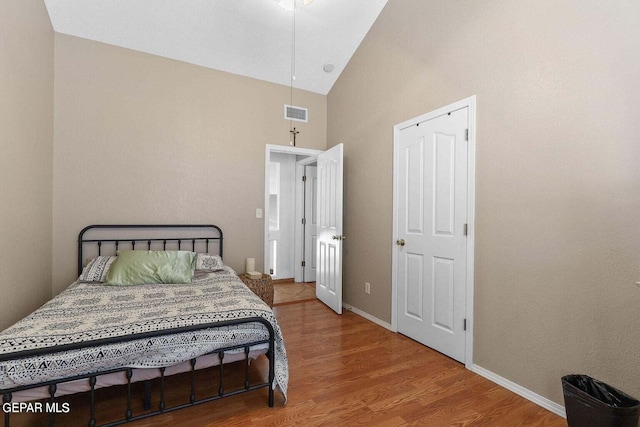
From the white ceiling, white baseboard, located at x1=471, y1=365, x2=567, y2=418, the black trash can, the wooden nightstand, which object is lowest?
white baseboard, located at x1=471, y1=365, x2=567, y2=418

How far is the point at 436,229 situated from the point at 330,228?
144 centimetres

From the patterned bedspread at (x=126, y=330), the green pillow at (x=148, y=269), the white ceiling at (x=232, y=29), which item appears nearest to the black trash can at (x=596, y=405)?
the patterned bedspread at (x=126, y=330)

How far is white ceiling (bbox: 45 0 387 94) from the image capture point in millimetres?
2945

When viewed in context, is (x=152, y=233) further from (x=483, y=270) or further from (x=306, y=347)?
(x=483, y=270)

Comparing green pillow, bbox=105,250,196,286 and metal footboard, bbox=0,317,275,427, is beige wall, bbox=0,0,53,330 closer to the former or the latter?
green pillow, bbox=105,250,196,286

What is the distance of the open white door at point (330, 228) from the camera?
11.9ft

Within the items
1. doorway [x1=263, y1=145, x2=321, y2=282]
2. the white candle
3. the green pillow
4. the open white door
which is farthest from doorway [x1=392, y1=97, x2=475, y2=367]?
doorway [x1=263, y1=145, x2=321, y2=282]

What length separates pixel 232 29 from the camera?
3.28 metres

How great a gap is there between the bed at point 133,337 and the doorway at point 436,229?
4.83 feet

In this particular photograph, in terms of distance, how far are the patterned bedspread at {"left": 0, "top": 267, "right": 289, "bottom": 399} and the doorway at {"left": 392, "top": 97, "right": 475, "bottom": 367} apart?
1464 mm

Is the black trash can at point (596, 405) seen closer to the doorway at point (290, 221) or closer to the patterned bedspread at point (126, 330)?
the patterned bedspread at point (126, 330)

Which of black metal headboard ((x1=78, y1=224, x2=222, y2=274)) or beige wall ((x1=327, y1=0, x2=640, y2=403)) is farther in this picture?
black metal headboard ((x1=78, y1=224, x2=222, y2=274))

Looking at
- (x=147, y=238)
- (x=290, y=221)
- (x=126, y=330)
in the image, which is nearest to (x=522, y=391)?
(x=126, y=330)

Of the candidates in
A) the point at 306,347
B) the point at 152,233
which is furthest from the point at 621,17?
the point at 152,233
